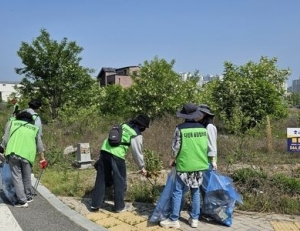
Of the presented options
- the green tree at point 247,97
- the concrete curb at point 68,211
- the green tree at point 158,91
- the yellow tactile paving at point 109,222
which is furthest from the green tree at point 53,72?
the yellow tactile paving at point 109,222

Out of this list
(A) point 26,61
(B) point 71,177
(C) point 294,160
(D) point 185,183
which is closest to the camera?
(D) point 185,183

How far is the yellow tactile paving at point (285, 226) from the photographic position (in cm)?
466

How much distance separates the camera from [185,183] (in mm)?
4656

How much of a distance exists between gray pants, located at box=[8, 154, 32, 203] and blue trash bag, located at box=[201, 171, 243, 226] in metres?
2.85

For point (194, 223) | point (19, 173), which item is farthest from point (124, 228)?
point (19, 173)

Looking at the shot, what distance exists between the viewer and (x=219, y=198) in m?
4.81

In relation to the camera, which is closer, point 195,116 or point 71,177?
point 195,116

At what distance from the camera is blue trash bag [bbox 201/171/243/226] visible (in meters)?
4.75

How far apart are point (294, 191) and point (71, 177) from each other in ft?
14.3

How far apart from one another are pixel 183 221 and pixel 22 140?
2767 millimetres

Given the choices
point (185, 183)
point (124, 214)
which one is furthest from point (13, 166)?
point (185, 183)

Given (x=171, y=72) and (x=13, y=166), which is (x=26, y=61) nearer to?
(x=171, y=72)

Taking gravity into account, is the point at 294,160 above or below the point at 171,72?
below

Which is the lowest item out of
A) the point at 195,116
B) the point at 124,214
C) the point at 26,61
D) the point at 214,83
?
the point at 124,214
